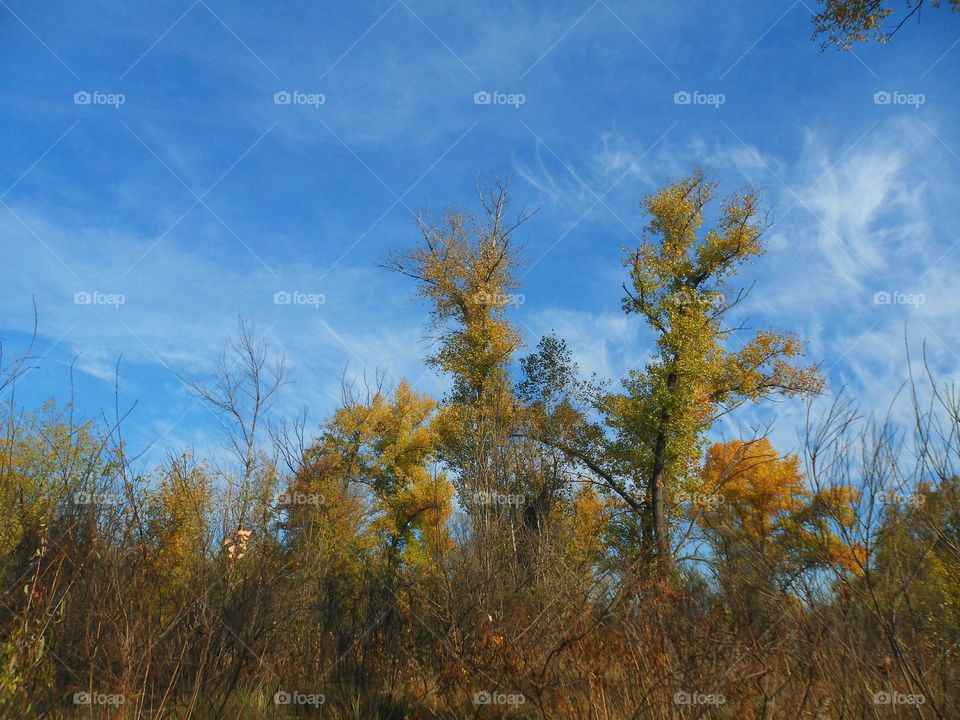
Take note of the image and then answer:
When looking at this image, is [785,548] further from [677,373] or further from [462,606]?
[677,373]

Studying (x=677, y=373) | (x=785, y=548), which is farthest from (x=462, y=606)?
(x=677, y=373)

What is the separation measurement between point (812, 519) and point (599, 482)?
750 inches

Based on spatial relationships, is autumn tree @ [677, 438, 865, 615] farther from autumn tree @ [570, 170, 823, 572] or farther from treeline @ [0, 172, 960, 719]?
autumn tree @ [570, 170, 823, 572]

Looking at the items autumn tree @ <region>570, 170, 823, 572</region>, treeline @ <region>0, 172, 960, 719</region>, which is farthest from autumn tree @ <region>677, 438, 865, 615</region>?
autumn tree @ <region>570, 170, 823, 572</region>

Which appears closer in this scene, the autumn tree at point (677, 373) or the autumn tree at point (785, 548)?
the autumn tree at point (785, 548)

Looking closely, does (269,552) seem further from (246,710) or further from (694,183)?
(694,183)

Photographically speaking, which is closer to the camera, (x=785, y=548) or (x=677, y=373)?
(x=785, y=548)

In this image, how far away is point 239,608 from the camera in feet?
→ 22.6

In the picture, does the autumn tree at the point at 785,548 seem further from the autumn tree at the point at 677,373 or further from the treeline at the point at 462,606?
the autumn tree at the point at 677,373

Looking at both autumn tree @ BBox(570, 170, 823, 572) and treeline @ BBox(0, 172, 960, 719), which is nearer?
treeline @ BBox(0, 172, 960, 719)

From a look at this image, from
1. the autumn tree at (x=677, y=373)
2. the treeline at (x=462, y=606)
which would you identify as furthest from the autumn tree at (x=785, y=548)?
the autumn tree at (x=677, y=373)

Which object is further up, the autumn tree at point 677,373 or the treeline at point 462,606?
the autumn tree at point 677,373

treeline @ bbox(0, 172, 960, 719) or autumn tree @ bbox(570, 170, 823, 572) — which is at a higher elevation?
autumn tree @ bbox(570, 170, 823, 572)

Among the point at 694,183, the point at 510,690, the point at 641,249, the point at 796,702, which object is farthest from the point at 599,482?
the point at 796,702
